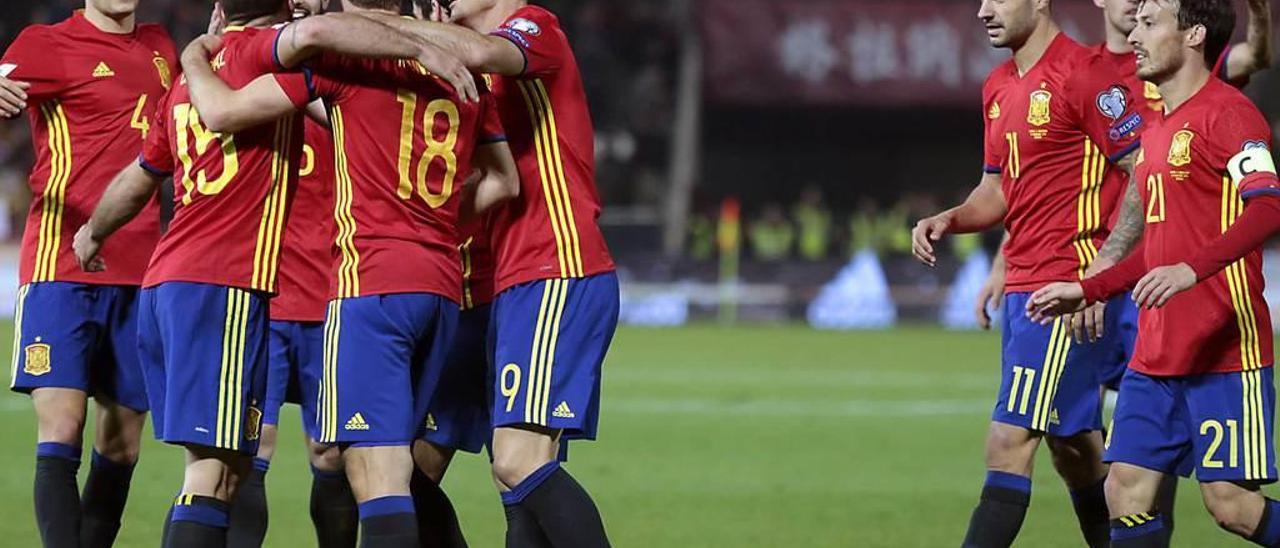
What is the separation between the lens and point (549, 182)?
5656 mm

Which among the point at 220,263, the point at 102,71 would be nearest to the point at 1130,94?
the point at 220,263

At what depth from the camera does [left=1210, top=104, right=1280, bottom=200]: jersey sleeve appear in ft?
17.9

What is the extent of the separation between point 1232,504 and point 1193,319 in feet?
1.93

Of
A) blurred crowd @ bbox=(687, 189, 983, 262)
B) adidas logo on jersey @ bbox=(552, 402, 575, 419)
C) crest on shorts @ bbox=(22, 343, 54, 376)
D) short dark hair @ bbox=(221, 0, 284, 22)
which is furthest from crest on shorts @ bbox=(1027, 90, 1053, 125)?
blurred crowd @ bbox=(687, 189, 983, 262)

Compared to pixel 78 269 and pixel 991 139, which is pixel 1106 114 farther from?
pixel 78 269

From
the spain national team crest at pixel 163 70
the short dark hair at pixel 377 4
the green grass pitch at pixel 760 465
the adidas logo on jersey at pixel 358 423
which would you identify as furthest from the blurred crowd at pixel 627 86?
the adidas logo on jersey at pixel 358 423

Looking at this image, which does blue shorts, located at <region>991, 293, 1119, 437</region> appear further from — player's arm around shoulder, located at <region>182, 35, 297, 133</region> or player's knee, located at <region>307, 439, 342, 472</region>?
player's arm around shoulder, located at <region>182, 35, 297, 133</region>

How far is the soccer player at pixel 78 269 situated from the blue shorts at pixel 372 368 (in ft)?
5.23

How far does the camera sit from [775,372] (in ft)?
54.8

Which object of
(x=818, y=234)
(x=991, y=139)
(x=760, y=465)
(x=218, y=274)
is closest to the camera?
(x=218, y=274)

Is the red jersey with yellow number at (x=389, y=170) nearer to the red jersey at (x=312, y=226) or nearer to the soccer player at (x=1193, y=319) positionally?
the red jersey at (x=312, y=226)

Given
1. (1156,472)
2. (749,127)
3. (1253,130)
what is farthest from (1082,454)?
Result: (749,127)

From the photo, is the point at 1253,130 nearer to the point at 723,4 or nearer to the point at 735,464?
the point at 735,464

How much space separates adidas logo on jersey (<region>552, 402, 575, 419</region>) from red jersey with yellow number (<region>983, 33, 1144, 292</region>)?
200 cm
